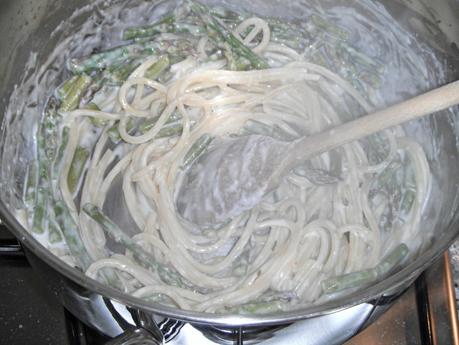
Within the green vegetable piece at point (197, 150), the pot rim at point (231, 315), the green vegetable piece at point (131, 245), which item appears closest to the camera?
the pot rim at point (231, 315)

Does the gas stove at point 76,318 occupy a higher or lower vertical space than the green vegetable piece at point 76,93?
lower

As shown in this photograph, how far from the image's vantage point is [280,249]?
1.78 metres

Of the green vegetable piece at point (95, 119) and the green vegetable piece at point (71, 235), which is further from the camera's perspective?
the green vegetable piece at point (95, 119)

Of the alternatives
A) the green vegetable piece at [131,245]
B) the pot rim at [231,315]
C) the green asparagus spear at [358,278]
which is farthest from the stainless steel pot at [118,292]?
the green vegetable piece at [131,245]

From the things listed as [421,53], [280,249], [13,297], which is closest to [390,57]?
[421,53]

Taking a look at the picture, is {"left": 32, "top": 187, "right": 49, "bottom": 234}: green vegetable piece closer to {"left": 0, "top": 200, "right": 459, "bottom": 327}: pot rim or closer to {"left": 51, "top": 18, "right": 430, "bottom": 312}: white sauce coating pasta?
{"left": 51, "top": 18, "right": 430, "bottom": 312}: white sauce coating pasta

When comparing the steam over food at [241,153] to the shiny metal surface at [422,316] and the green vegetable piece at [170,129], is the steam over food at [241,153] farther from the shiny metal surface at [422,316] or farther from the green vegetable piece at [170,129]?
the shiny metal surface at [422,316]

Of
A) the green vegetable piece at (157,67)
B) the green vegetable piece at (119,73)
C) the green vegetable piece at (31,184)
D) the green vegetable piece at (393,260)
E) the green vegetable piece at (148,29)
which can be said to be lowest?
the green vegetable piece at (393,260)

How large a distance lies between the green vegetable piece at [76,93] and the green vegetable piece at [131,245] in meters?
0.37

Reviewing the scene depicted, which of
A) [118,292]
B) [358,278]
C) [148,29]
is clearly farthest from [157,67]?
[118,292]

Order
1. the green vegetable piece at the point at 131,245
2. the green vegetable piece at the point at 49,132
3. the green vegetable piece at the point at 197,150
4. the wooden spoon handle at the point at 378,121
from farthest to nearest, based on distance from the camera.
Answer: the green vegetable piece at the point at 197,150
the green vegetable piece at the point at 49,132
the green vegetable piece at the point at 131,245
the wooden spoon handle at the point at 378,121

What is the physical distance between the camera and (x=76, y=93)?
6.40ft

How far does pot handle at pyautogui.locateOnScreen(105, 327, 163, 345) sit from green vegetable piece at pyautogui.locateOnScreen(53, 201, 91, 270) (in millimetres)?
530

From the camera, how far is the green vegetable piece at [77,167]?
1883 millimetres
